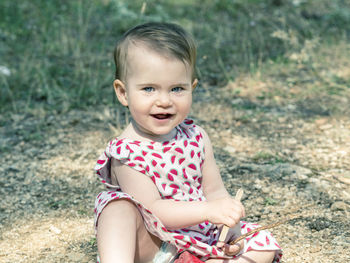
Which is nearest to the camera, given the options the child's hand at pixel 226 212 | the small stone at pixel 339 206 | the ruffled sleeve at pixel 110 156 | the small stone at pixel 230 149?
the child's hand at pixel 226 212

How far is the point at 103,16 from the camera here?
19.0 feet

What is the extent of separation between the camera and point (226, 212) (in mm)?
1696

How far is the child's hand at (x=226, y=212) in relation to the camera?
66.1 inches

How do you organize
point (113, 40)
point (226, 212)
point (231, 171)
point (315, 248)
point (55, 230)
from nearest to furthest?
1. point (226, 212)
2. point (315, 248)
3. point (55, 230)
4. point (231, 171)
5. point (113, 40)

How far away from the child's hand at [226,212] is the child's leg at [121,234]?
→ 11.0 inches

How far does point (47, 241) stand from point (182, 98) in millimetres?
976

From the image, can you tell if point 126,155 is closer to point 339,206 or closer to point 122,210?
point 122,210

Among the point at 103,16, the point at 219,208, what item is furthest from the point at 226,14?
the point at 219,208

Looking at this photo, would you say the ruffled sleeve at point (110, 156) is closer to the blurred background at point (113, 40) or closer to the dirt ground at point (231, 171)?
the dirt ground at point (231, 171)

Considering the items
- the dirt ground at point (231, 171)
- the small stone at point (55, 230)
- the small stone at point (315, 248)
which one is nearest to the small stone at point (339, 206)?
the dirt ground at point (231, 171)

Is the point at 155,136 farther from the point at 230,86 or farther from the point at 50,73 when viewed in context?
the point at 50,73

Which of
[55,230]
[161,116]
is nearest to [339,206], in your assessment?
[161,116]

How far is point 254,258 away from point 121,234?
1.73 feet

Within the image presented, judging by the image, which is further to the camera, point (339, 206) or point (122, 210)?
point (339, 206)
